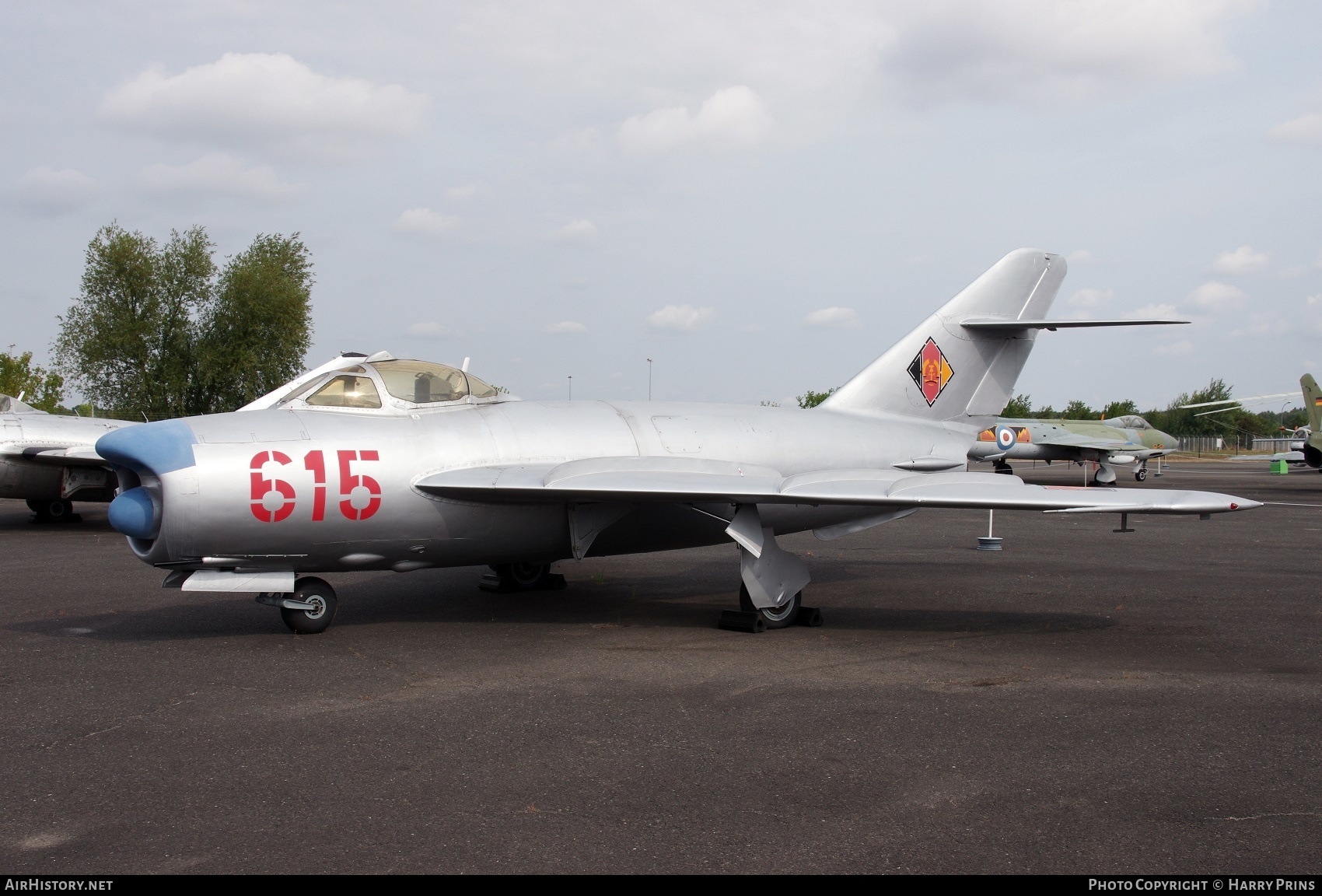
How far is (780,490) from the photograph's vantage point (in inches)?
293

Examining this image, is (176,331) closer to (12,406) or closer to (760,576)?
(12,406)

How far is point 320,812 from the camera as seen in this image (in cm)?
405

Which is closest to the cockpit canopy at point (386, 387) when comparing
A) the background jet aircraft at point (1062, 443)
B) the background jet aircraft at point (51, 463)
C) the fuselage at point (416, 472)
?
the fuselage at point (416, 472)

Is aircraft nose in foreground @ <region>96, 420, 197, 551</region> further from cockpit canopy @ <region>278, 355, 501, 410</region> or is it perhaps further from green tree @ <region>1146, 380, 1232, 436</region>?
green tree @ <region>1146, 380, 1232, 436</region>

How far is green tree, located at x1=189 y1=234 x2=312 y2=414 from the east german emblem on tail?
3645cm

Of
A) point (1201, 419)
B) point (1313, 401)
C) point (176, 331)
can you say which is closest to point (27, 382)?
point (176, 331)

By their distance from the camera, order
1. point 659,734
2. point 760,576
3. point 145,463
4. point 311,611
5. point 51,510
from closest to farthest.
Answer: point 659,734 → point 145,463 → point 311,611 → point 760,576 → point 51,510

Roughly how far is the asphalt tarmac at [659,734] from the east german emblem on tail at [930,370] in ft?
7.82

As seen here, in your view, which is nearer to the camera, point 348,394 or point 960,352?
point 348,394

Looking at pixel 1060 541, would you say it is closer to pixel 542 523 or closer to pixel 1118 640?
pixel 1118 640

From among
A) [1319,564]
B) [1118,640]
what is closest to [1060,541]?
[1319,564]

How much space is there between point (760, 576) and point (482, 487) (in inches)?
97.4

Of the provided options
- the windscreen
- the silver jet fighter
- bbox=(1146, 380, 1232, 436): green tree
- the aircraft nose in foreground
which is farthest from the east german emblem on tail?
bbox=(1146, 380, 1232, 436): green tree

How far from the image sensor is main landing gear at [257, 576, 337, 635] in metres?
7.69
